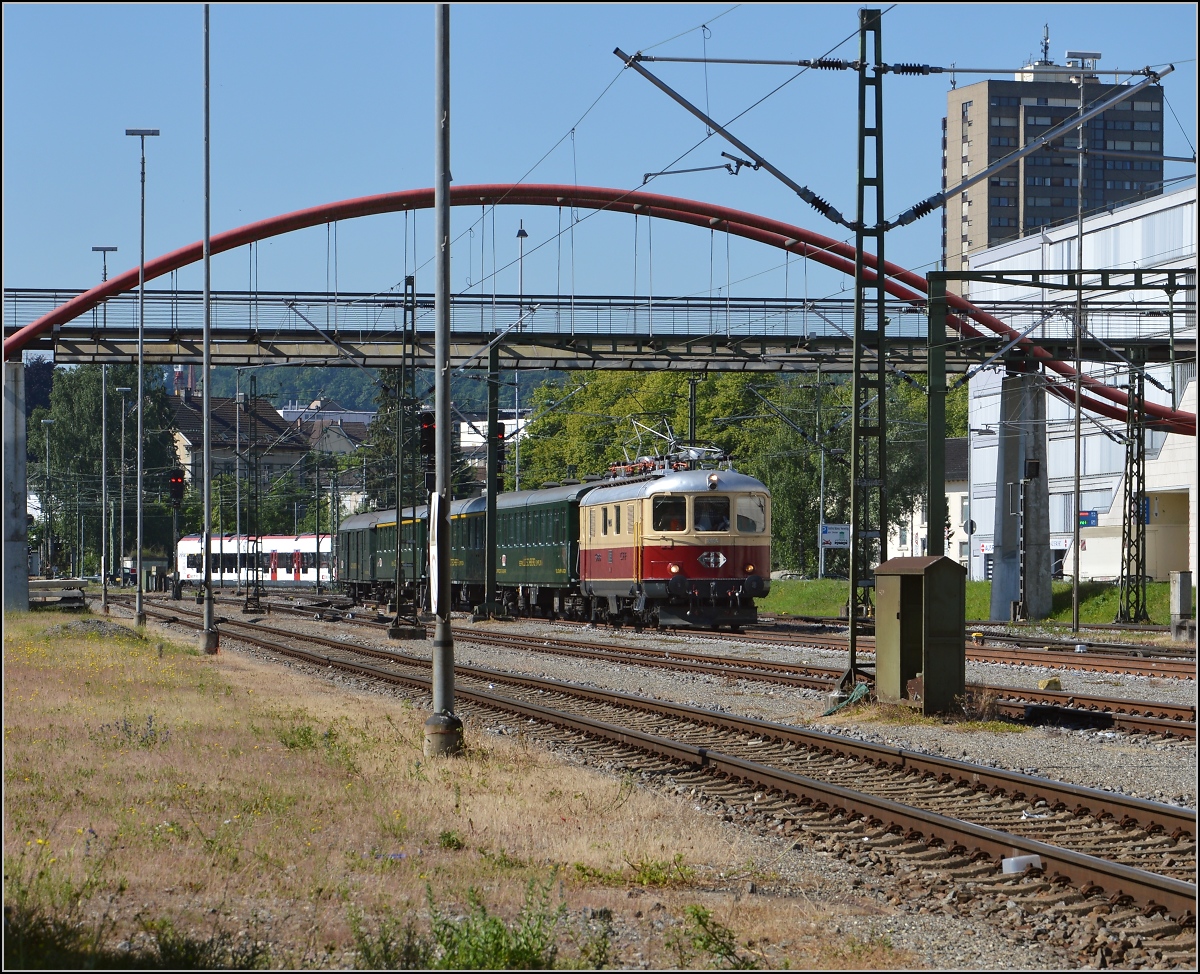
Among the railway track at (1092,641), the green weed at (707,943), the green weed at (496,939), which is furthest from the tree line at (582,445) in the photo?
the green weed at (707,943)

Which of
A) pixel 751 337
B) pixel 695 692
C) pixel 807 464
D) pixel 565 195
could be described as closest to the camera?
pixel 695 692

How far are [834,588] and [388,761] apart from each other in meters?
45.5

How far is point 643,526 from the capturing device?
36031 mm

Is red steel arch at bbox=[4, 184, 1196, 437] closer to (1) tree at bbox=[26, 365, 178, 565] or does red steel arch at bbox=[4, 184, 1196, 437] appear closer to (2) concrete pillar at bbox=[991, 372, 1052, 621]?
(2) concrete pillar at bbox=[991, 372, 1052, 621]

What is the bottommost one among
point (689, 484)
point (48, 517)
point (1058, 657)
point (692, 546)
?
point (1058, 657)

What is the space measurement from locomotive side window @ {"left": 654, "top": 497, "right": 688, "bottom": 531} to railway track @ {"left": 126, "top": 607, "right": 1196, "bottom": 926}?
17.1 meters

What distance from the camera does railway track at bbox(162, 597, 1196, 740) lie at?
648 inches

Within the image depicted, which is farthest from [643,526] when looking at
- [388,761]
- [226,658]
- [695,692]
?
[388,761]

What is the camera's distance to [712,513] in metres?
35.9

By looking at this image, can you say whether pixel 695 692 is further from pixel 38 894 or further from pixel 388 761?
pixel 38 894

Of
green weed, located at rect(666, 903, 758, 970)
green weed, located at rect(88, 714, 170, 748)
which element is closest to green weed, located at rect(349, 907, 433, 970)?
green weed, located at rect(666, 903, 758, 970)

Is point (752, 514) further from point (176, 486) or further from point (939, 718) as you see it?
point (939, 718)

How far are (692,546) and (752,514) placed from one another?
2.00 metres

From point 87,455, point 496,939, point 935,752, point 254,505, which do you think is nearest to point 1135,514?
point 935,752
